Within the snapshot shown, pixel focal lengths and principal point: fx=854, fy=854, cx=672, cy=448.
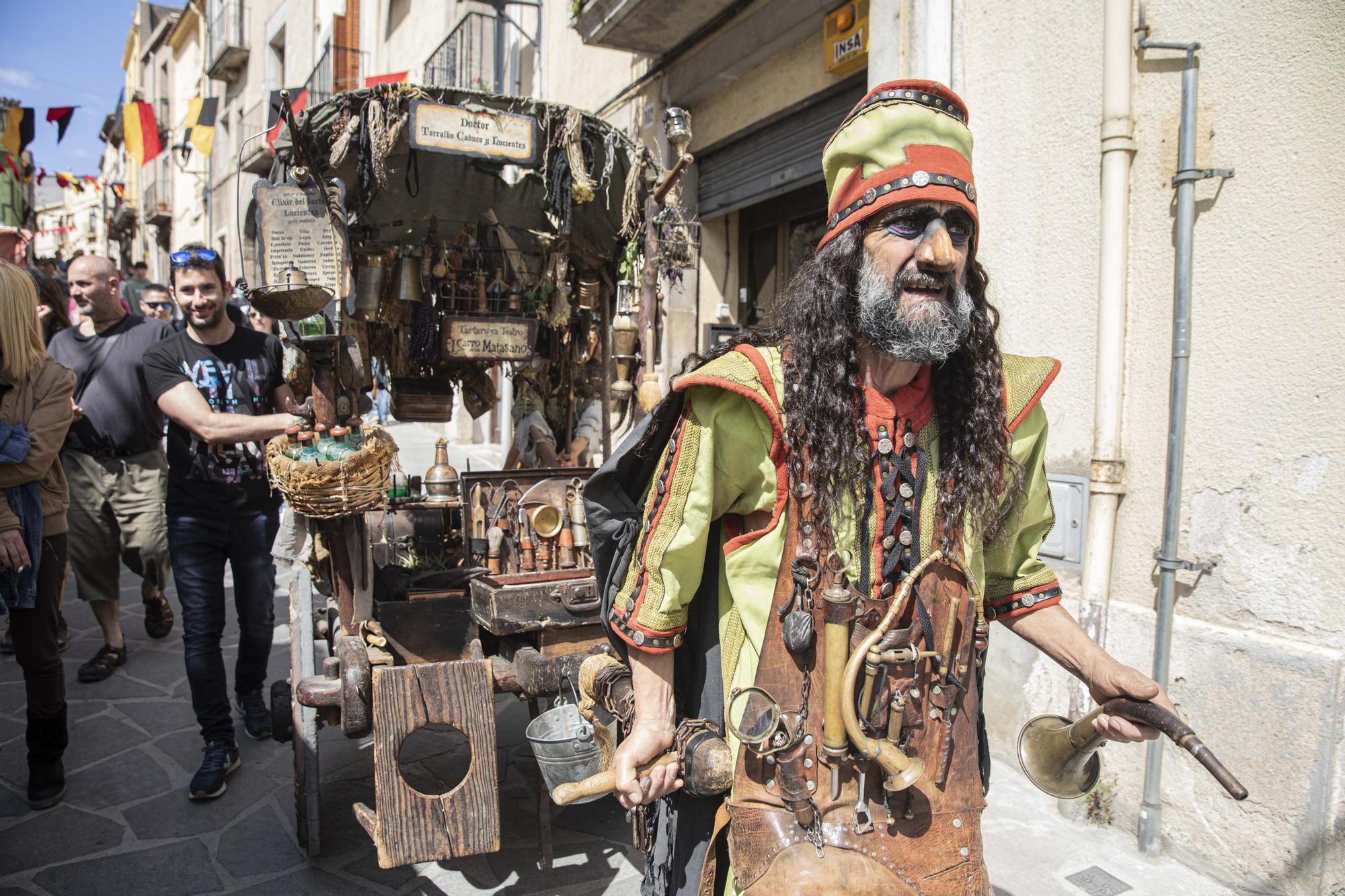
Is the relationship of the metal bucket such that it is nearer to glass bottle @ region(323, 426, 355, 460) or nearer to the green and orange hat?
glass bottle @ region(323, 426, 355, 460)

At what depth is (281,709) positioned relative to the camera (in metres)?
3.61

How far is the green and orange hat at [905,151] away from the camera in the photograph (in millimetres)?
1510

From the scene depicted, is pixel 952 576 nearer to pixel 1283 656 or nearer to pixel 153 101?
pixel 1283 656

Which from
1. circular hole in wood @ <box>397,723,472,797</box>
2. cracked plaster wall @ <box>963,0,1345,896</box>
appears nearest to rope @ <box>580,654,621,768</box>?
circular hole in wood @ <box>397,723,472,797</box>

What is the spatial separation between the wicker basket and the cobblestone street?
1.28 m

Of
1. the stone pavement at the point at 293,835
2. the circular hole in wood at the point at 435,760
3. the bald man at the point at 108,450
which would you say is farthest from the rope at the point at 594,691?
the bald man at the point at 108,450

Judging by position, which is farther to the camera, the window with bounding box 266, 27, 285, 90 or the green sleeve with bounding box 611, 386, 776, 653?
the window with bounding box 266, 27, 285, 90

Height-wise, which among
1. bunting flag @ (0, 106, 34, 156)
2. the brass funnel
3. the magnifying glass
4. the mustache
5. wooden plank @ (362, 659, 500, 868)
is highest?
bunting flag @ (0, 106, 34, 156)

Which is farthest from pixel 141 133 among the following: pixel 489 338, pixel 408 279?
pixel 489 338

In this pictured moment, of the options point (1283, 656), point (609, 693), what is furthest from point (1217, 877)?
point (609, 693)

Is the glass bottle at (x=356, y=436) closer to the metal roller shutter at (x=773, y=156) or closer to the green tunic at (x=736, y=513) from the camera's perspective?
the green tunic at (x=736, y=513)

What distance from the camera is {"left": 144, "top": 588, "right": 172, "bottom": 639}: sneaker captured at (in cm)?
547

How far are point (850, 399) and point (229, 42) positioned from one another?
22514 millimetres

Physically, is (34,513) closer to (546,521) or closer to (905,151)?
(546,521)
